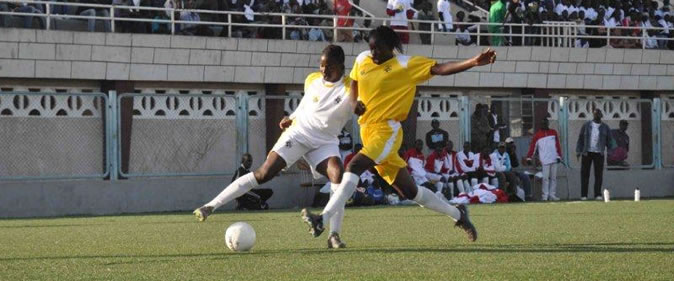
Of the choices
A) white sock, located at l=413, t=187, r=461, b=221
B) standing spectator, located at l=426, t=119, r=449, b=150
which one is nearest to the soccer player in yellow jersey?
white sock, located at l=413, t=187, r=461, b=221

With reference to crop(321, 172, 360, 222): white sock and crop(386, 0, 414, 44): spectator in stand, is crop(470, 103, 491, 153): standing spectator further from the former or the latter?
crop(321, 172, 360, 222): white sock

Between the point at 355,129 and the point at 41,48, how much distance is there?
643 cm

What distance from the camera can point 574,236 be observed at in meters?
13.7

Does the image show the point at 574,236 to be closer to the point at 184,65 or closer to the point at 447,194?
the point at 447,194

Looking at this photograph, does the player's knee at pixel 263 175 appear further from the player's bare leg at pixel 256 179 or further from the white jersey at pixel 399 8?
the white jersey at pixel 399 8

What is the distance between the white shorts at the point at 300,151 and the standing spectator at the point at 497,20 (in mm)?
20412

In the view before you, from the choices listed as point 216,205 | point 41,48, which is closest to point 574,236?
point 216,205

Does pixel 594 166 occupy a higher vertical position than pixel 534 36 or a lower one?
lower

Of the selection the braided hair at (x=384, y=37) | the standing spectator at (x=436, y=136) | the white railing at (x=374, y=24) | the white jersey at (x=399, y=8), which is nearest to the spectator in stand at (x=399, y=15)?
the white jersey at (x=399, y=8)

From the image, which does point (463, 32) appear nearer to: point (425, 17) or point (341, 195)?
point (425, 17)

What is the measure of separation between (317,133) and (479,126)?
16.3 m

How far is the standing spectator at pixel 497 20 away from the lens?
109 ft

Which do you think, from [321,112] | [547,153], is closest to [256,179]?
[321,112]

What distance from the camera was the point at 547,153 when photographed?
1134 inches
